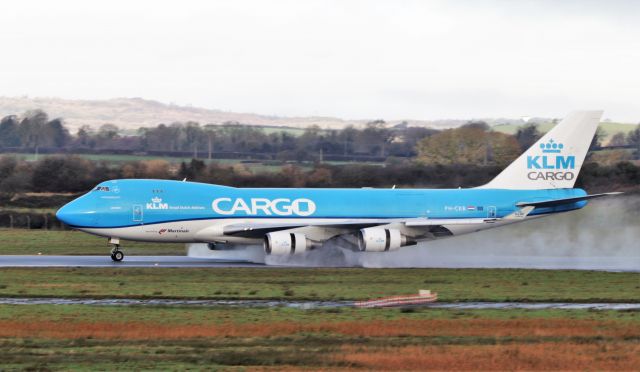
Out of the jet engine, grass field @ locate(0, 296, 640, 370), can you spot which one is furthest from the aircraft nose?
grass field @ locate(0, 296, 640, 370)

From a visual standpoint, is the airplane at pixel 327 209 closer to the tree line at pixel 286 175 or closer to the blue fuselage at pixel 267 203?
the blue fuselage at pixel 267 203

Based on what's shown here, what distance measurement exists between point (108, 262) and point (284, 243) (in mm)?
7509

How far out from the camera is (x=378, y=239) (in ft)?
156

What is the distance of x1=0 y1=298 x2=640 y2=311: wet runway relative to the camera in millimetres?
30719

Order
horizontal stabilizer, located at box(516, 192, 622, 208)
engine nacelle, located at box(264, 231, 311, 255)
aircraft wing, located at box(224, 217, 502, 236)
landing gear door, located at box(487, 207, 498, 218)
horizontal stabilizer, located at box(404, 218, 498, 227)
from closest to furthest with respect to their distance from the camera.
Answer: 1. engine nacelle, located at box(264, 231, 311, 255)
2. aircraft wing, located at box(224, 217, 502, 236)
3. horizontal stabilizer, located at box(404, 218, 498, 227)
4. horizontal stabilizer, located at box(516, 192, 622, 208)
5. landing gear door, located at box(487, 207, 498, 218)

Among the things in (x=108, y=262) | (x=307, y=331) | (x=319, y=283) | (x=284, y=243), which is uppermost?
(x=284, y=243)

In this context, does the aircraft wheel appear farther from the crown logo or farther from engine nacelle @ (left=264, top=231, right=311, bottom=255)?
the crown logo

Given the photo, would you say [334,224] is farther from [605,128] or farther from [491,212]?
[605,128]

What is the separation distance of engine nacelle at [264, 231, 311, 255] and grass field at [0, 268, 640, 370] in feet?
25.9

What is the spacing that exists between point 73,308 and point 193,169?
A: 43.3m

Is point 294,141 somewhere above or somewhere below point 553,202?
above

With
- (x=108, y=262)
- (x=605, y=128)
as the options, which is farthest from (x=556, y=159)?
(x=605, y=128)

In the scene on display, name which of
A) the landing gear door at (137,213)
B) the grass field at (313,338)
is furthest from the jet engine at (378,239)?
the grass field at (313,338)

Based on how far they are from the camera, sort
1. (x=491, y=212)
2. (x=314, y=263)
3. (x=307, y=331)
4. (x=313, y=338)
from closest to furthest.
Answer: (x=313, y=338) → (x=307, y=331) → (x=314, y=263) → (x=491, y=212)
